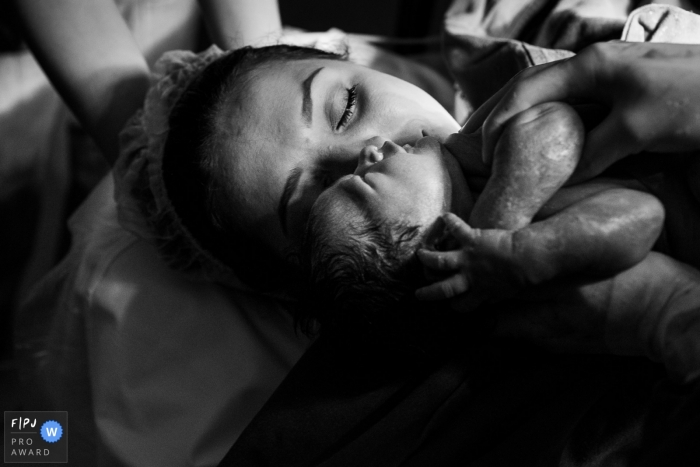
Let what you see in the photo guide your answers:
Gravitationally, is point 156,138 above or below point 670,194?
below

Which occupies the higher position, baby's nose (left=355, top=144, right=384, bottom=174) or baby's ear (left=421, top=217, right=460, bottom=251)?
baby's nose (left=355, top=144, right=384, bottom=174)

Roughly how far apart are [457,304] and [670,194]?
0.81 ft

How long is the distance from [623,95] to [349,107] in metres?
0.40

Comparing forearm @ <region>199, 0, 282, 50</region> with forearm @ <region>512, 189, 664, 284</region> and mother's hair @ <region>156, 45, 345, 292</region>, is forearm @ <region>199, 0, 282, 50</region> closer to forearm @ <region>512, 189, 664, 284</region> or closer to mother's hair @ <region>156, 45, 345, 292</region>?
mother's hair @ <region>156, 45, 345, 292</region>

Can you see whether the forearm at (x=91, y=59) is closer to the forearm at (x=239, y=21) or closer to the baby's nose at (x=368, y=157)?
the forearm at (x=239, y=21)

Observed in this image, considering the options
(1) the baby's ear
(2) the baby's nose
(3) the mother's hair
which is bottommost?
(3) the mother's hair

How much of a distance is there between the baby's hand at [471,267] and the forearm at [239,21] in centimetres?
85

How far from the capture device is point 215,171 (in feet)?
3.05

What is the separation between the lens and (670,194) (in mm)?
598

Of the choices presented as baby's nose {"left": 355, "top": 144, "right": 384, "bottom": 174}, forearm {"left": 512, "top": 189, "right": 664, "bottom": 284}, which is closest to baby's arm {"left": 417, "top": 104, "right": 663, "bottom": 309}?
forearm {"left": 512, "top": 189, "right": 664, "bottom": 284}

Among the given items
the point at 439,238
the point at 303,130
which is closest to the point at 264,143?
the point at 303,130

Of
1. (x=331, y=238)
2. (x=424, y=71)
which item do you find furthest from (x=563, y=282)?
(x=424, y=71)

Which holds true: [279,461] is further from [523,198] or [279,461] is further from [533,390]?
[523,198]

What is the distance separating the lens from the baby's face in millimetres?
646
